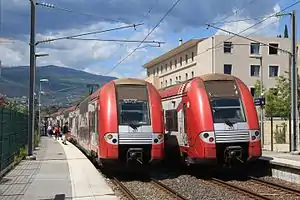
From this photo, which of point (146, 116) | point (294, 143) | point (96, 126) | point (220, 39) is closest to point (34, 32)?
point (96, 126)

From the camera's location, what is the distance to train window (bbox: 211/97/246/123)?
16.4m

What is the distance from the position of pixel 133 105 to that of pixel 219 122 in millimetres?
2746

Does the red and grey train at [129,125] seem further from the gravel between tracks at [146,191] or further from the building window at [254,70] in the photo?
the building window at [254,70]

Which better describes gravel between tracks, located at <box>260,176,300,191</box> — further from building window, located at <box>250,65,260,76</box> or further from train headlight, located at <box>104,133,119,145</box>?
building window, located at <box>250,65,260,76</box>

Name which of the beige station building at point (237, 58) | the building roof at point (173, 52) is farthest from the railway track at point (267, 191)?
the building roof at point (173, 52)

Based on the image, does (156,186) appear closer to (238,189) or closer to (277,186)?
(238,189)

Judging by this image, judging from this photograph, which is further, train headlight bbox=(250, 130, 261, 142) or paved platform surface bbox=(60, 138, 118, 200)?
train headlight bbox=(250, 130, 261, 142)

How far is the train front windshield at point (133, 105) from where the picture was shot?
16750mm

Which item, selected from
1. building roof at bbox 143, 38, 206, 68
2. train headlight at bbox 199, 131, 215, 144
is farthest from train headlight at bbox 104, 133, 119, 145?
building roof at bbox 143, 38, 206, 68

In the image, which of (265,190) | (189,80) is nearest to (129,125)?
(189,80)

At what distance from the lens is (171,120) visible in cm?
2012

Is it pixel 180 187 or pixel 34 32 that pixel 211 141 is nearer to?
pixel 180 187

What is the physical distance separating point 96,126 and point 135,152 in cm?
234

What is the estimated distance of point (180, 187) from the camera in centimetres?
1559
